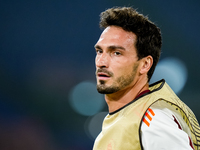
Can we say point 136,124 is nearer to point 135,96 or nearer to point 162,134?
point 162,134

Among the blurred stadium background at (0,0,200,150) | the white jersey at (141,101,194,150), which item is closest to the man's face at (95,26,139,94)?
the white jersey at (141,101,194,150)

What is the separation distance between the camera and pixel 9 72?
3.39 meters

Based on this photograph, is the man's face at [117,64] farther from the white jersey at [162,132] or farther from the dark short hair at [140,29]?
the white jersey at [162,132]

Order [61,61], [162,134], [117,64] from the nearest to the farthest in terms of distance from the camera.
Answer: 1. [162,134]
2. [117,64]
3. [61,61]

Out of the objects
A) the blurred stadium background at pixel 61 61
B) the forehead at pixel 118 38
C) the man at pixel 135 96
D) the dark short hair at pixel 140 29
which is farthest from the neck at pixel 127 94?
the blurred stadium background at pixel 61 61

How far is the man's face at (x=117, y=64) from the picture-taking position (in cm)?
126

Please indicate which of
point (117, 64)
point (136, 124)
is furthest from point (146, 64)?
point (136, 124)

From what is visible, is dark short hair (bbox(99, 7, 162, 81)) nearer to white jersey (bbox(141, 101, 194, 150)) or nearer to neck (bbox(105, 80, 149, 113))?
neck (bbox(105, 80, 149, 113))

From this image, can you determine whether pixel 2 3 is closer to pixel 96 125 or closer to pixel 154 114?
pixel 96 125

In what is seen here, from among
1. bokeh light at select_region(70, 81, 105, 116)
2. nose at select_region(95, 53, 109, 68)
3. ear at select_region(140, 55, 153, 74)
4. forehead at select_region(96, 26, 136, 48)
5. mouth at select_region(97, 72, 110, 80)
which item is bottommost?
bokeh light at select_region(70, 81, 105, 116)

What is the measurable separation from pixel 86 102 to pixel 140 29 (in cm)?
225

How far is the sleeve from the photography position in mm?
940

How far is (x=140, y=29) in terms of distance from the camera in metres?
1.34

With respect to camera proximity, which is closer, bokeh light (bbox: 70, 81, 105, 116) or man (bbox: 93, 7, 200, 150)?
man (bbox: 93, 7, 200, 150)
